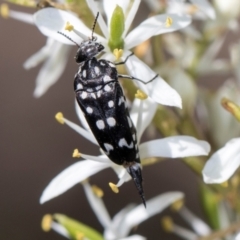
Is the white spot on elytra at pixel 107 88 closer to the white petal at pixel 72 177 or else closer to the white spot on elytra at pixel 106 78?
the white spot on elytra at pixel 106 78

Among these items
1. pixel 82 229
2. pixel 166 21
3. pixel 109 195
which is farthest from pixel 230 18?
pixel 109 195

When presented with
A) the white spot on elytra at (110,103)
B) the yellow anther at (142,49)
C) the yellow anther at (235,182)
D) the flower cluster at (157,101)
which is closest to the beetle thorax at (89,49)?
the flower cluster at (157,101)

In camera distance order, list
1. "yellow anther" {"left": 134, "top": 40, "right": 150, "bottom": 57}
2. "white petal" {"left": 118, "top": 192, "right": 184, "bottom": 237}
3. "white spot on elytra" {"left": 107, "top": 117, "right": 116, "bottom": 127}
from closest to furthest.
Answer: "white spot on elytra" {"left": 107, "top": 117, "right": 116, "bottom": 127}, "white petal" {"left": 118, "top": 192, "right": 184, "bottom": 237}, "yellow anther" {"left": 134, "top": 40, "right": 150, "bottom": 57}

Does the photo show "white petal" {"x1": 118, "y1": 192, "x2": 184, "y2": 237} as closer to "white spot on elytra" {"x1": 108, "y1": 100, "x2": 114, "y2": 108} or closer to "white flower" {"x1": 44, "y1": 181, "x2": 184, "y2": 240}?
"white flower" {"x1": 44, "y1": 181, "x2": 184, "y2": 240}

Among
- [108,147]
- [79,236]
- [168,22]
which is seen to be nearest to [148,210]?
[79,236]

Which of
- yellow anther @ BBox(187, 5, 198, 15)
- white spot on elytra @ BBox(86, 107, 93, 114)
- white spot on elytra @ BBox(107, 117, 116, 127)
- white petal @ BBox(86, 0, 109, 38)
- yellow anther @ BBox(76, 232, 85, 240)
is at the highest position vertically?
white petal @ BBox(86, 0, 109, 38)

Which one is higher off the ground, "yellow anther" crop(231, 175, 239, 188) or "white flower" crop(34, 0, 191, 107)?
"white flower" crop(34, 0, 191, 107)

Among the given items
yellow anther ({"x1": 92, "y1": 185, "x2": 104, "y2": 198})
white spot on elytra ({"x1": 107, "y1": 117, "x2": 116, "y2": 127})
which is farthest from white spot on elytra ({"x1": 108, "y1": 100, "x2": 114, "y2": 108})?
yellow anther ({"x1": 92, "y1": 185, "x2": 104, "y2": 198})

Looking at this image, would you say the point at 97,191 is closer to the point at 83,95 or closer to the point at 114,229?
the point at 114,229

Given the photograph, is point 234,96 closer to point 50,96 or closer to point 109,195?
point 109,195
